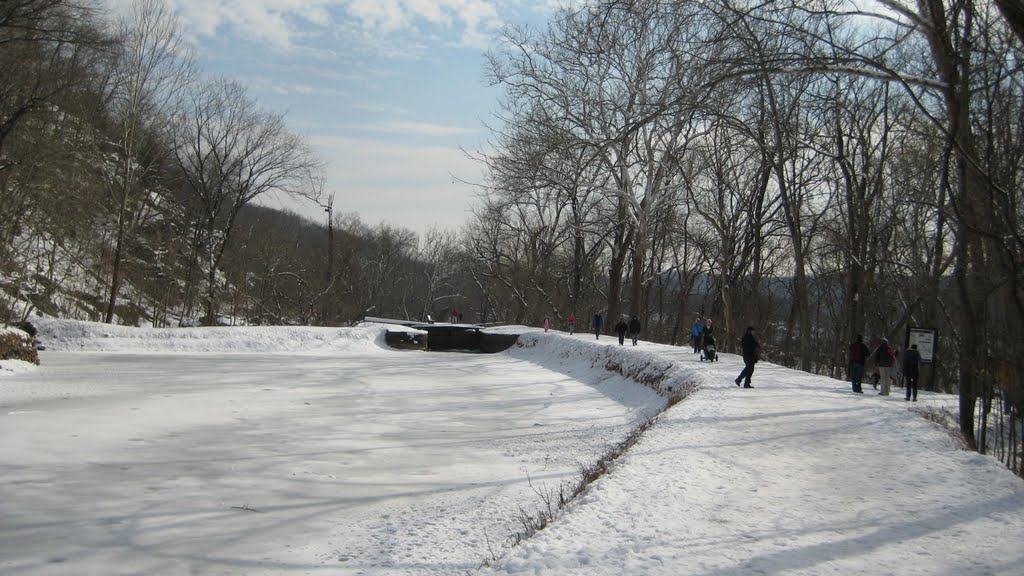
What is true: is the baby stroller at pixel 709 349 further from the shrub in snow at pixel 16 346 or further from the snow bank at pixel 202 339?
the shrub in snow at pixel 16 346

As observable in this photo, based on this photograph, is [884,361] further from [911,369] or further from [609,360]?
[609,360]

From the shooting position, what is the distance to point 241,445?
419 inches

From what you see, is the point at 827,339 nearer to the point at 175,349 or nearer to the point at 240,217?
the point at 175,349

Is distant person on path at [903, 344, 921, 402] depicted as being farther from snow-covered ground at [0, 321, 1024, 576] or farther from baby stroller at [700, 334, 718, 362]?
baby stroller at [700, 334, 718, 362]

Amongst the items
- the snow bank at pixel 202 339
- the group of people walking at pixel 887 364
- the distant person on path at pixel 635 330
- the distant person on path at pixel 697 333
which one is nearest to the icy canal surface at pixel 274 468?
the group of people walking at pixel 887 364

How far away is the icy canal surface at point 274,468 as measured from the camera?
6.33 metres

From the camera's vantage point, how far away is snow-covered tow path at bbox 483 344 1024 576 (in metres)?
5.10

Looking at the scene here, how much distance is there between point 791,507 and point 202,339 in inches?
1056

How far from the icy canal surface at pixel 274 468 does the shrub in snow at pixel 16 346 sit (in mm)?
683

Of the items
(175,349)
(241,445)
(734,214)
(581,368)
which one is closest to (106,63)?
(175,349)

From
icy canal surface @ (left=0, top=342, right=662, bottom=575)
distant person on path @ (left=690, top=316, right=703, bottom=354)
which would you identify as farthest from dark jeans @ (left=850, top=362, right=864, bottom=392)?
distant person on path @ (left=690, top=316, right=703, bottom=354)

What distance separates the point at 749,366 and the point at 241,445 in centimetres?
1028

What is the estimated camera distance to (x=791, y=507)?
6.49 meters

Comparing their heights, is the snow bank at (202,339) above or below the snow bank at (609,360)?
below
